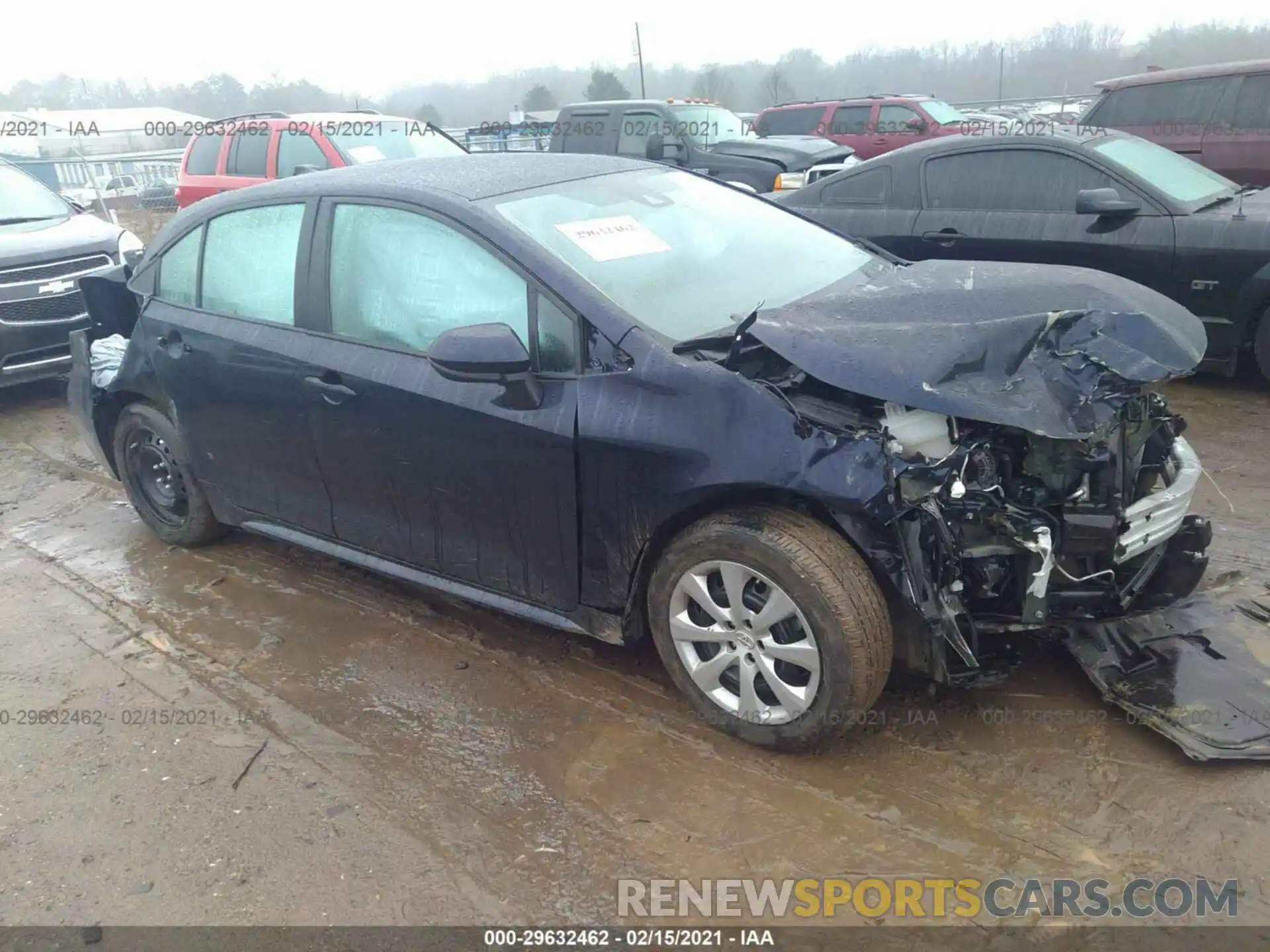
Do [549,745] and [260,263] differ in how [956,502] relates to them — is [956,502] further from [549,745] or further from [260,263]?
[260,263]

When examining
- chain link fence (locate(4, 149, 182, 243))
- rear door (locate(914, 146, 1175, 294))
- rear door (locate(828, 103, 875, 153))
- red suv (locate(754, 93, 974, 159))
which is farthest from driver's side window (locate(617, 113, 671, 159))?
rear door (locate(914, 146, 1175, 294))

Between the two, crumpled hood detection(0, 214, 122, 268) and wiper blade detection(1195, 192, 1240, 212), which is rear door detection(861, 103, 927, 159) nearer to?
wiper blade detection(1195, 192, 1240, 212)

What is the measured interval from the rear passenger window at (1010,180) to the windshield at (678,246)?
2.54 meters

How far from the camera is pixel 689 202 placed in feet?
12.5

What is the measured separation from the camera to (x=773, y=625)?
279 centimetres

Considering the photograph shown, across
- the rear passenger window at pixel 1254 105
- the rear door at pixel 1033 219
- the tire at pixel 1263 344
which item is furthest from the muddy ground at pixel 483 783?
the rear passenger window at pixel 1254 105

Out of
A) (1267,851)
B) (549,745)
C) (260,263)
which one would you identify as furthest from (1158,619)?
(260,263)

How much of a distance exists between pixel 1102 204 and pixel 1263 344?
1239 mm

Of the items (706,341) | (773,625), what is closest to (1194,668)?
(773,625)

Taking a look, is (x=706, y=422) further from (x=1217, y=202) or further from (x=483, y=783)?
(x=1217, y=202)

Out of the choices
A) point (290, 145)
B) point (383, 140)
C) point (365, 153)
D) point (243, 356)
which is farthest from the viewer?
point (383, 140)

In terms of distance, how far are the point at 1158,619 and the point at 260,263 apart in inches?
141

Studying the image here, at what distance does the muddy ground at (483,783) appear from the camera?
8.31ft

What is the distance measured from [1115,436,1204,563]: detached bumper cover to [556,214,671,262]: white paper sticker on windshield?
5.75 ft
